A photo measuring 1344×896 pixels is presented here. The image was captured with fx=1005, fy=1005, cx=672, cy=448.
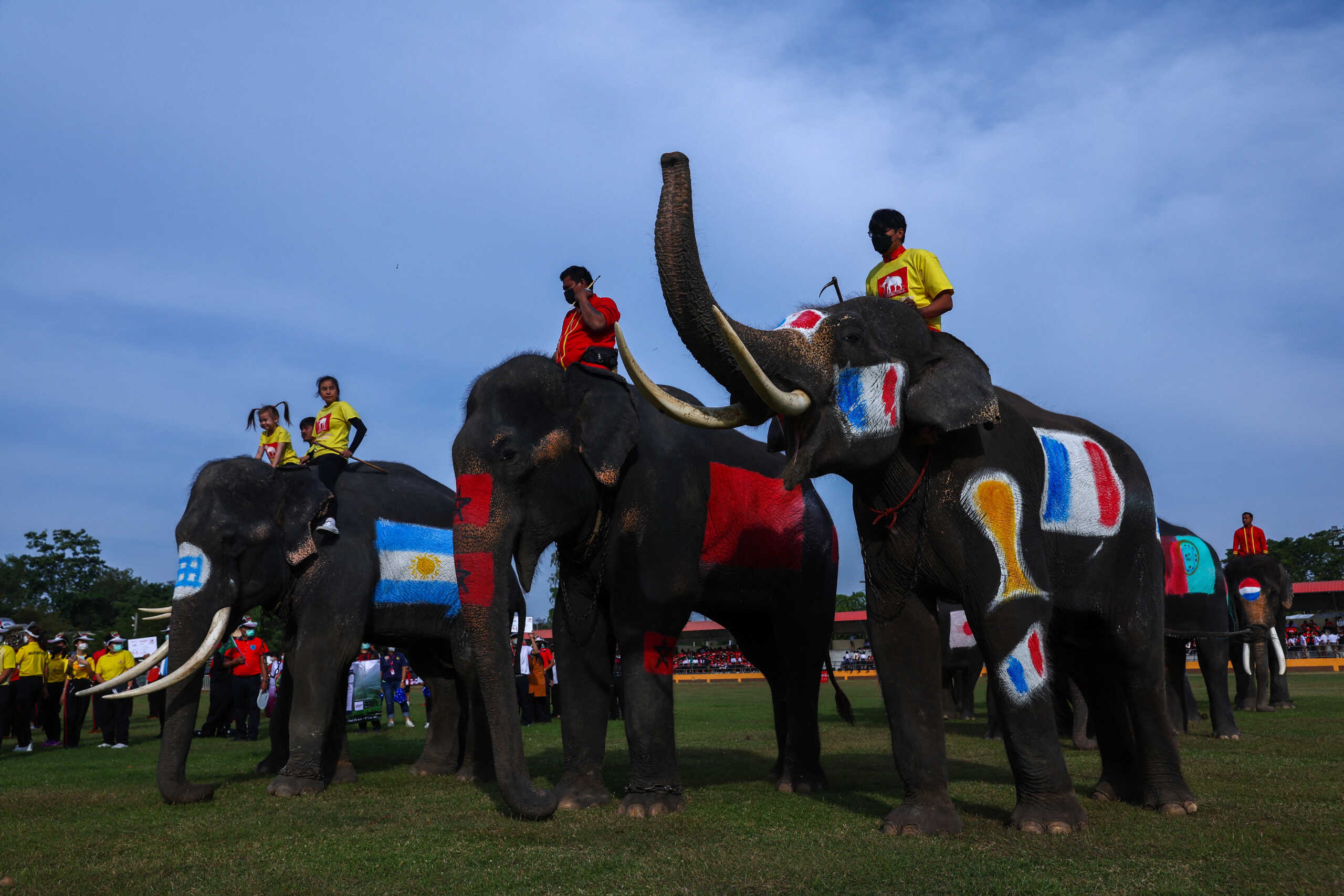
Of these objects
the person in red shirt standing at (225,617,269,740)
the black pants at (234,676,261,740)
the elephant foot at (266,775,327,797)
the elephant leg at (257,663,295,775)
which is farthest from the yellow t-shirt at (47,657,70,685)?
the elephant foot at (266,775,327,797)

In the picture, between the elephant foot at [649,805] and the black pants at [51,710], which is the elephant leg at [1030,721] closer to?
the elephant foot at [649,805]

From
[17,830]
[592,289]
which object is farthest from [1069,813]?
[17,830]

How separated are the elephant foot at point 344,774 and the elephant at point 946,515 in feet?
18.5

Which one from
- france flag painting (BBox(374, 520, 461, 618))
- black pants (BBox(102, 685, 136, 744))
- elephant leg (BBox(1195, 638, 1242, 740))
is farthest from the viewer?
black pants (BBox(102, 685, 136, 744))

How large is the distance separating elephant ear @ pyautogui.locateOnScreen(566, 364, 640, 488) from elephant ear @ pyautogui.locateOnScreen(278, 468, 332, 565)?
→ 3.29m

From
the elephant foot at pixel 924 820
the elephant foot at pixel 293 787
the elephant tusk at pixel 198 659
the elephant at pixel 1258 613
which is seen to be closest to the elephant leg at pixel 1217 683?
the elephant at pixel 1258 613

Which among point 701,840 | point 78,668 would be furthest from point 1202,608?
point 78,668

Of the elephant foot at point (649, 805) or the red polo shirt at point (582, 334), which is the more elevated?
the red polo shirt at point (582, 334)

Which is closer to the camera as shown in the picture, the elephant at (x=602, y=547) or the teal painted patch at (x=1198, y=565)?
the elephant at (x=602, y=547)

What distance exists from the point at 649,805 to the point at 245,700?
14618 mm

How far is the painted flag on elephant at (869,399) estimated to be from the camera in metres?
5.84

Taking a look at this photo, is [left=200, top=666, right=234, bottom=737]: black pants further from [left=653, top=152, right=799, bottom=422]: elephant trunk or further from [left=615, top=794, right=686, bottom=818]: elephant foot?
[left=653, top=152, right=799, bottom=422]: elephant trunk

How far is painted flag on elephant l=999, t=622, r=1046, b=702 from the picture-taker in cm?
557

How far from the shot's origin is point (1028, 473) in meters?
6.12
